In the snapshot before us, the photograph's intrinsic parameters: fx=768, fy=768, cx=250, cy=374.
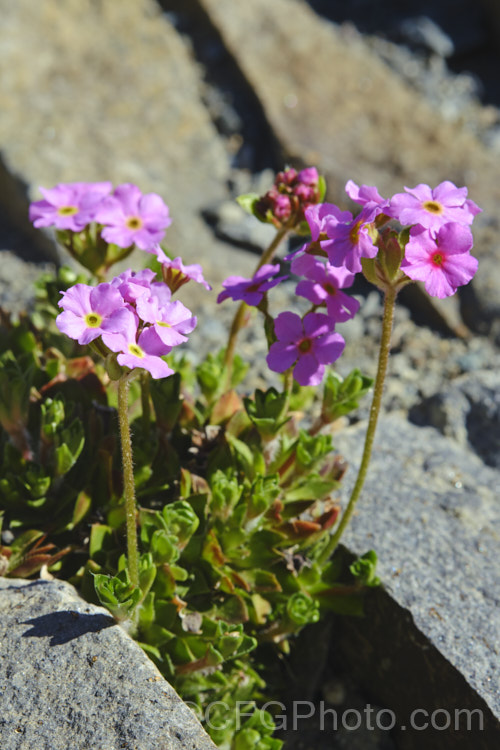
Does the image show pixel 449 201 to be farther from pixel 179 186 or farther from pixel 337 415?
pixel 179 186

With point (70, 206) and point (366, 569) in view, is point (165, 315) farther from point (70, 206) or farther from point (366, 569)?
point (366, 569)

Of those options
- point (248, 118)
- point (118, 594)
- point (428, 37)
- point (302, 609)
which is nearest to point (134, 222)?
point (118, 594)

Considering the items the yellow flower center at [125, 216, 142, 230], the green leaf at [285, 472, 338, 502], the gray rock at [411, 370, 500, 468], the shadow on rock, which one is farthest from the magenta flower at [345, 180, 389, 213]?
the gray rock at [411, 370, 500, 468]

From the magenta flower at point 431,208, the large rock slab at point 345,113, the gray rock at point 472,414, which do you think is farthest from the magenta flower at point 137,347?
the large rock slab at point 345,113

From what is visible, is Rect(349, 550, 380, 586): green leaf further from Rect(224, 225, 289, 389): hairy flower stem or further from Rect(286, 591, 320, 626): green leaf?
Rect(224, 225, 289, 389): hairy flower stem

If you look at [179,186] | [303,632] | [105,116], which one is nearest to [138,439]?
[303,632]

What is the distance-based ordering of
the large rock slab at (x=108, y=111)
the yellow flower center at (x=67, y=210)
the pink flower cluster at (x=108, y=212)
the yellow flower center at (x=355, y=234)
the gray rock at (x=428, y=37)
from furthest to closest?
the gray rock at (x=428, y=37)
the large rock slab at (x=108, y=111)
the yellow flower center at (x=67, y=210)
the pink flower cluster at (x=108, y=212)
the yellow flower center at (x=355, y=234)

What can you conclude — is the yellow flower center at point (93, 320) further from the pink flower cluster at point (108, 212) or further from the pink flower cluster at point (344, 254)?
the pink flower cluster at point (108, 212)
